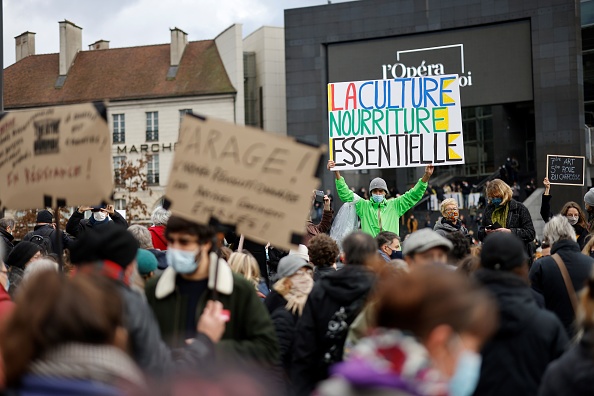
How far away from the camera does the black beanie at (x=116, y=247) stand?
4.24 metres

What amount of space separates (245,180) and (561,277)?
2.93 m

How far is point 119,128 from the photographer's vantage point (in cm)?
5506

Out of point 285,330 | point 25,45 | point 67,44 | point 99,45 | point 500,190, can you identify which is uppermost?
point 25,45

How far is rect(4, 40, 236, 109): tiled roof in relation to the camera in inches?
2111

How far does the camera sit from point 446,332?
2551 millimetres

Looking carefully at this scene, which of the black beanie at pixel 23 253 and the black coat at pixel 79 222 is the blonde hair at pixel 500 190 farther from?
the black beanie at pixel 23 253

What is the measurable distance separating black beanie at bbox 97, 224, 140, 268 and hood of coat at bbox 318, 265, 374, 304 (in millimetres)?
1331

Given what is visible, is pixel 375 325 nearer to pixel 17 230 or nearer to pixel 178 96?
pixel 17 230

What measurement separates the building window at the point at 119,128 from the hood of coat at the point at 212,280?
51.6m

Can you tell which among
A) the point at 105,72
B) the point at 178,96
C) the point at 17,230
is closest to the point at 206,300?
the point at 17,230

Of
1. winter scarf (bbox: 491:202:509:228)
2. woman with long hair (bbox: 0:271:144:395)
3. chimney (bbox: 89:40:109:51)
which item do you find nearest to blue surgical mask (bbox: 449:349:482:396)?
woman with long hair (bbox: 0:271:144:395)

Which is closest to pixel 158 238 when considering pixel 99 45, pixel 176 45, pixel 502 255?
pixel 502 255

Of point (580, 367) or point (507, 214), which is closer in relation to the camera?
point (580, 367)

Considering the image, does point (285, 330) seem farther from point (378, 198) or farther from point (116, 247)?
point (378, 198)
